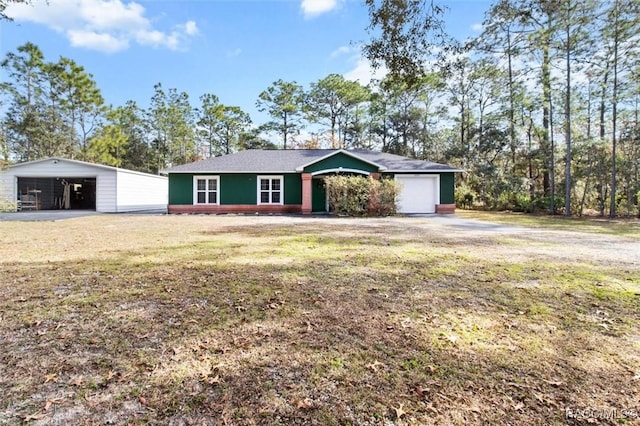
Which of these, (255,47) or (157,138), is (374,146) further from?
(157,138)

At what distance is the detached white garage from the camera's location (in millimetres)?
18531

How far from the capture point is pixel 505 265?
5.53 meters

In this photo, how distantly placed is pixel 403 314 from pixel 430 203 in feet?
52.9

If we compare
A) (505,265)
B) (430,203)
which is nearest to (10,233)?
(505,265)

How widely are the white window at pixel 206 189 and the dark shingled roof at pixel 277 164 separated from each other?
583 millimetres

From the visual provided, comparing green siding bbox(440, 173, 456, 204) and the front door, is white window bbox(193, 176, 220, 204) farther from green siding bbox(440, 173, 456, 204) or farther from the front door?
green siding bbox(440, 173, 456, 204)

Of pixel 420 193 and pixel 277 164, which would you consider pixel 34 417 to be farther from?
pixel 420 193

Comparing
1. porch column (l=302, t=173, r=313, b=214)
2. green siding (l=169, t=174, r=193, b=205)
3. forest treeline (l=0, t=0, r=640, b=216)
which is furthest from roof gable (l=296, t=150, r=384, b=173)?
green siding (l=169, t=174, r=193, b=205)

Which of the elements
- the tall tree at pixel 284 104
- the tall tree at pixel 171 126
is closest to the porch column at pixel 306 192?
the tall tree at pixel 284 104

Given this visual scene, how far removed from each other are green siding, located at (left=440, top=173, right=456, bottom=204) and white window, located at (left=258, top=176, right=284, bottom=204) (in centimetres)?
901

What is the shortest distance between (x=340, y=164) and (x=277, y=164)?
3835mm

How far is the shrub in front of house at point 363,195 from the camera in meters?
15.5

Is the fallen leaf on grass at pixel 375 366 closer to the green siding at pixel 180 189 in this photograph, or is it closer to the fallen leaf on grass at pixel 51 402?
the fallen leaf on grass at pixel 51 402

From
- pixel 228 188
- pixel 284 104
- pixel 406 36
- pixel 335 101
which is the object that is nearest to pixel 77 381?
pixel 406 36
